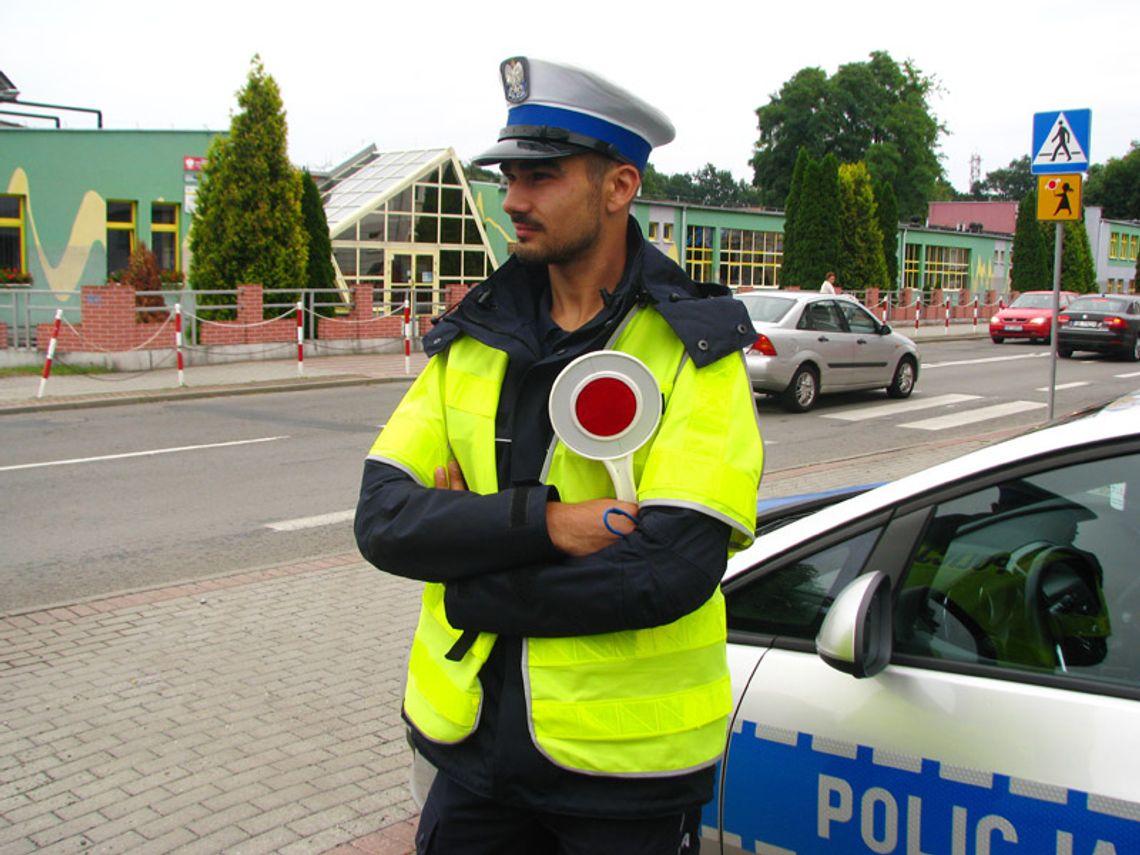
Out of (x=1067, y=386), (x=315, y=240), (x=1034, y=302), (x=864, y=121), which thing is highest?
(x=864, y=121)

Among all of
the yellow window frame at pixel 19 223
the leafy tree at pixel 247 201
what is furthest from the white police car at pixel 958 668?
the yellow window frame at pixel 19 223

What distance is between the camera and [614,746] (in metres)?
1.86

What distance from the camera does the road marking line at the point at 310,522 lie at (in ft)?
27.2

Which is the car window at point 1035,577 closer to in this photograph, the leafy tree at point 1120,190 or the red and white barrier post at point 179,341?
the red and white barrier post at point 179,341

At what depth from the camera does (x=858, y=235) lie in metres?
39.3

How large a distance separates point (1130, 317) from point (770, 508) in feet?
83.0

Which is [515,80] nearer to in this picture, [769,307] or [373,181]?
[769,307]

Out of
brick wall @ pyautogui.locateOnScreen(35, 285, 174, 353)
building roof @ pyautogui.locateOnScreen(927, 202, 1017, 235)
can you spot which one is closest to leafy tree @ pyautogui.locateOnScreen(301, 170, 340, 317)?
brick wall @ pyautogui.locateOnScreen(35, 285, 174, 353)

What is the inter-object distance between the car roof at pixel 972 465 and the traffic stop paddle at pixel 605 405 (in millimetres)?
960

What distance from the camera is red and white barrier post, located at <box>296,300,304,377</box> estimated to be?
61.5 ft

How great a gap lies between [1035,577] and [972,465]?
295 millimetres

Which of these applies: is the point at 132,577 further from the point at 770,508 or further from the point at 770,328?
the point at 770,328

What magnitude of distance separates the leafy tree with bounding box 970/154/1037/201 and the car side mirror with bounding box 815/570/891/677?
6144 inches

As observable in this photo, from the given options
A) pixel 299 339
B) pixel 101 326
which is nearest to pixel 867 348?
pixel 299 339
